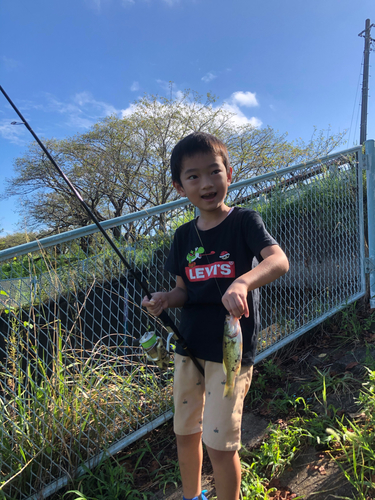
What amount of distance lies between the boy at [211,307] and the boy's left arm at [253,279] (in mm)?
16

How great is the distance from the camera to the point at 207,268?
1.71 meters

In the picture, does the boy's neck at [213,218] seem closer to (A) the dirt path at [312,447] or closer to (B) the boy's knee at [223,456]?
(B) the boy's knee at [223,456]

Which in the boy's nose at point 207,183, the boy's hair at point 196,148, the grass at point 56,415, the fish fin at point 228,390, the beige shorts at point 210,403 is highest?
the boy's hair at point 196,148

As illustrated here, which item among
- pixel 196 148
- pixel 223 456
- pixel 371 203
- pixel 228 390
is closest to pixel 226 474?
pixel 223 456

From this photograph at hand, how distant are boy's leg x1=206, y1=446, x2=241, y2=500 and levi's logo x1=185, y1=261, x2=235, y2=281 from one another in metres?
0.83

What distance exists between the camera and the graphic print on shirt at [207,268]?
1644 millimetres

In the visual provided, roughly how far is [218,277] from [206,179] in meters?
0.52

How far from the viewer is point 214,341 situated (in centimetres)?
163

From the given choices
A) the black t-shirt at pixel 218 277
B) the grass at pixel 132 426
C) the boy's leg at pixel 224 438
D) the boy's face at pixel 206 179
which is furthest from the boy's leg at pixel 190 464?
the boy's face at pixel 206 179

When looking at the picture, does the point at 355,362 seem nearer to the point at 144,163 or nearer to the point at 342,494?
the point at 342,494

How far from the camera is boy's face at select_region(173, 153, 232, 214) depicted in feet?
5.37

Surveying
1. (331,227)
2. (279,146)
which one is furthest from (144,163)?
(331,227)

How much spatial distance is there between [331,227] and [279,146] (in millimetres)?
16800

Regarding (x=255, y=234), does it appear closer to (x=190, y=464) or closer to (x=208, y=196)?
(x=208, y=196)
